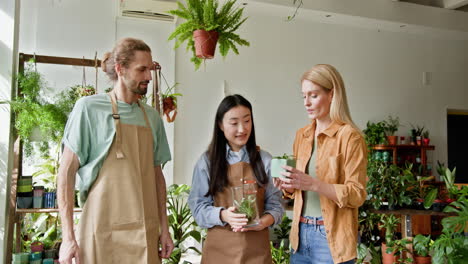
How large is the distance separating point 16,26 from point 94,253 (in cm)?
224

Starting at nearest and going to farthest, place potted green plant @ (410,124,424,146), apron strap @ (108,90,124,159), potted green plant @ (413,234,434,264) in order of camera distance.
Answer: apron strap @ (108,90,124,159), potted green plant @ (413,234,434,264), potted green plant @ (410,124,424,146)

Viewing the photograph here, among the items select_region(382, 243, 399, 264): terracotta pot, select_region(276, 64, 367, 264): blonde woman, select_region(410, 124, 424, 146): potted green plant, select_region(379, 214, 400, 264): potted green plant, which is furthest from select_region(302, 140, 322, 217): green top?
select_region(410, 124, 424, 146): potted green plant

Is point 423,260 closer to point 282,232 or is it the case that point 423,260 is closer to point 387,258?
point 387,258

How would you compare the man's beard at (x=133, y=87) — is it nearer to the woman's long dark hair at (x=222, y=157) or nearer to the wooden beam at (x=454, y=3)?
the woman's long dark hair at (x=222, y=157)

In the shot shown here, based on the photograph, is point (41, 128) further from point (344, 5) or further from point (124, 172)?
point (344, 5)

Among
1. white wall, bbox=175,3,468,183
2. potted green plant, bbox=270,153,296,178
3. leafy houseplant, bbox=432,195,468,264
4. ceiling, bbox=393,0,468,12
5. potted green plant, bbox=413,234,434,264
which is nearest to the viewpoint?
potted green plant, bbox=270,153,296,178

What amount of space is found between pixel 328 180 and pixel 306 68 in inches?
198

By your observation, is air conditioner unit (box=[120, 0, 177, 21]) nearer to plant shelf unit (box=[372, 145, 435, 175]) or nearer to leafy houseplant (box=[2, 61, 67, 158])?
leafy houseplant (box=[2, 61, 67, 158])

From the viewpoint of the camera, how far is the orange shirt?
1536 millimetres

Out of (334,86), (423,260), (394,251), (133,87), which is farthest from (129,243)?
(423,260)

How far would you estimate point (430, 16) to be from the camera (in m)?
6.73

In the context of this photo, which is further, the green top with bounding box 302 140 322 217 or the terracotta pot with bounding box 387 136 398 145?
the terracotta pot with bounding box 387 136 398 145

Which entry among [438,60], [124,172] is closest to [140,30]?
[124,172]

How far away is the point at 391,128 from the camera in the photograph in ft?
22.1
